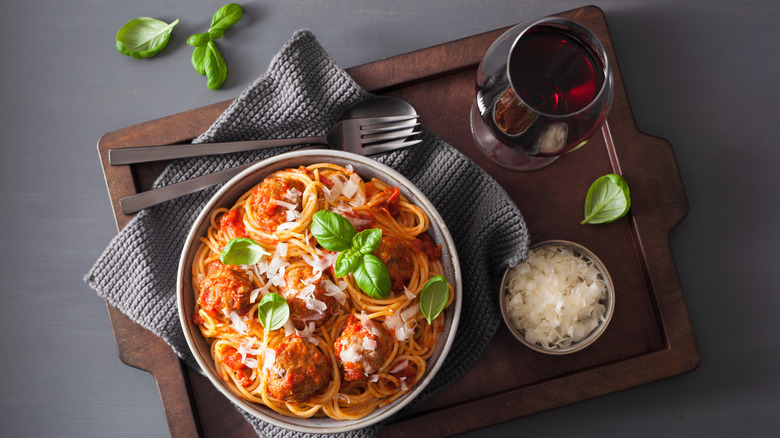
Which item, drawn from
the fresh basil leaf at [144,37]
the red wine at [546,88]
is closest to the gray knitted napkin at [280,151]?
the red wine at [546,88]

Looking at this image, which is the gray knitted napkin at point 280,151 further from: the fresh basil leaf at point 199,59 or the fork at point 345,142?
the fresh basil leaf at point 199,59

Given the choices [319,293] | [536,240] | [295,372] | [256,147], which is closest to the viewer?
[295,372]

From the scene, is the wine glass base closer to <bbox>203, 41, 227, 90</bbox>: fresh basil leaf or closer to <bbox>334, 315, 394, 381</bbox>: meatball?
<bbox>334, 315, 394, 381</bbox>: meatball

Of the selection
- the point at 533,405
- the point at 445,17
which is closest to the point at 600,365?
the point at 533,405

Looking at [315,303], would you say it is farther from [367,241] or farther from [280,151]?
[280,151]

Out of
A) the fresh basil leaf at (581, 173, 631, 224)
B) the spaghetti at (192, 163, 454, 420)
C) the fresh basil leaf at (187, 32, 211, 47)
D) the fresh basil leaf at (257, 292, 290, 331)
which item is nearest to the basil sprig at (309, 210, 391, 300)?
the spaghetti at (192, 163, 454, 420)

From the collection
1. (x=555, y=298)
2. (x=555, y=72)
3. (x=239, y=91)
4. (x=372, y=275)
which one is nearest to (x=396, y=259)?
(x=372, y=275)
